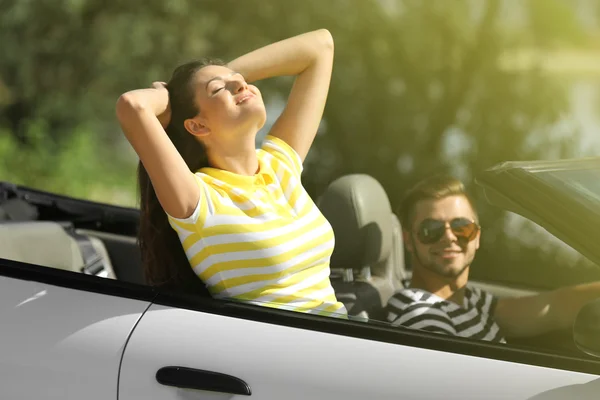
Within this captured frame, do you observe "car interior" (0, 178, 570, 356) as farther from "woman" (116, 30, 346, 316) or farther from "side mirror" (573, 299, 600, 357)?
"side mirror" (573, 299, 600, 357)

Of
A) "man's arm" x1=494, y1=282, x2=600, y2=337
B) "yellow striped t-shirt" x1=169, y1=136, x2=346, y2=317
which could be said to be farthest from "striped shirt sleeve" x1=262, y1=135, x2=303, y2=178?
"man's arm" x1=494, y1=282, x2=600, y2=337

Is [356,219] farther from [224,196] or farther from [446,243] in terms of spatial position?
[224,196]

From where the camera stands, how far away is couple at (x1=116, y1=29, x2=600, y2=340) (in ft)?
6.32

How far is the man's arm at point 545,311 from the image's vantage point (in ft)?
7.34

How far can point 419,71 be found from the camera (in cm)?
700

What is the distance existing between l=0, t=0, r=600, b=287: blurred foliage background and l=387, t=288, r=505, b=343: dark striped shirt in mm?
3523

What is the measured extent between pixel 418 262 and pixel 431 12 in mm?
5020

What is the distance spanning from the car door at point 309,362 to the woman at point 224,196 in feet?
0.41

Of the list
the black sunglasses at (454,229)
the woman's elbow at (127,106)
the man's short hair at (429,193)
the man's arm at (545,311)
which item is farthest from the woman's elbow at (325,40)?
the man's arm at (545,311)

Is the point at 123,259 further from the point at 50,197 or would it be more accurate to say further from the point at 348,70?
the point at 348,70

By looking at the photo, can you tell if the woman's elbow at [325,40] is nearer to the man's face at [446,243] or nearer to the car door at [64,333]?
the man's face at [446,243]

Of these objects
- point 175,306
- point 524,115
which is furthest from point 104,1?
point 175,306

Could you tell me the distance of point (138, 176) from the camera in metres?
2.14

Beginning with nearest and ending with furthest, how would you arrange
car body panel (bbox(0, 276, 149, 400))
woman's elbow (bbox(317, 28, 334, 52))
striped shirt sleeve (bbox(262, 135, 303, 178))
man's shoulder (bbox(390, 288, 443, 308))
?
car body panel (bbox(0, 276, 149, 400)) → man's shoulder (bbox(390, 288, 443, 308)) → striped shirt sleeve (bbox(262, 135, 303, 178)) → woman's elbow (bbox(317, 28, 334, 52))
